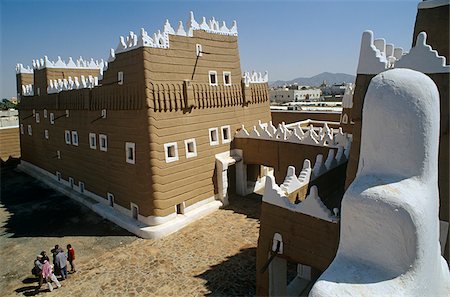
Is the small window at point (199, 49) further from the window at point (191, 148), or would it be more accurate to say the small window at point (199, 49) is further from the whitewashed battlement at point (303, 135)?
the whitewashed battlement at point (303, 135)

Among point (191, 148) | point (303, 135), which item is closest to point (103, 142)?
point (191, 148)

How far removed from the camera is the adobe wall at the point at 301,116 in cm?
2759

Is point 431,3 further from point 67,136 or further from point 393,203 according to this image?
point 67,136

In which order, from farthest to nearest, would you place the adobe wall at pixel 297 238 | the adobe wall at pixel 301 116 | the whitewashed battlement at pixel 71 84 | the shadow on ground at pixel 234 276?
1. the adobe wall at pixel 301 116
2. the whitewashed battlement at pixel 71 84
3. the shadow on ground at pixel 234 276
4. the adobe wall at pixel 297 238

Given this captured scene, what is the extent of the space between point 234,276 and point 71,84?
679 inches

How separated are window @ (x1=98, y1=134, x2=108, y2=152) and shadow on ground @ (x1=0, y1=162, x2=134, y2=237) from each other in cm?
396

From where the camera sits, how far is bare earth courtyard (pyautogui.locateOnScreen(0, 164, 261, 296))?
12484mm

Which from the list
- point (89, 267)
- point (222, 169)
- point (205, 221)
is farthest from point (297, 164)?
point (89, 267)

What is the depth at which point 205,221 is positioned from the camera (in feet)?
57.8

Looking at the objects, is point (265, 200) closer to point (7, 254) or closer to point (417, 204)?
point (417, 204)

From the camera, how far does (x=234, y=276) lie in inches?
504

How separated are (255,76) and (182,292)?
1527 centimetres

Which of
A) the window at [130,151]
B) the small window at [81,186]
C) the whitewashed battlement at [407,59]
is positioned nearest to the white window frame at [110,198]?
the window at [130,151]

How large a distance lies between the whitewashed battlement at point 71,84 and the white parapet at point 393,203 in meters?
18.8
